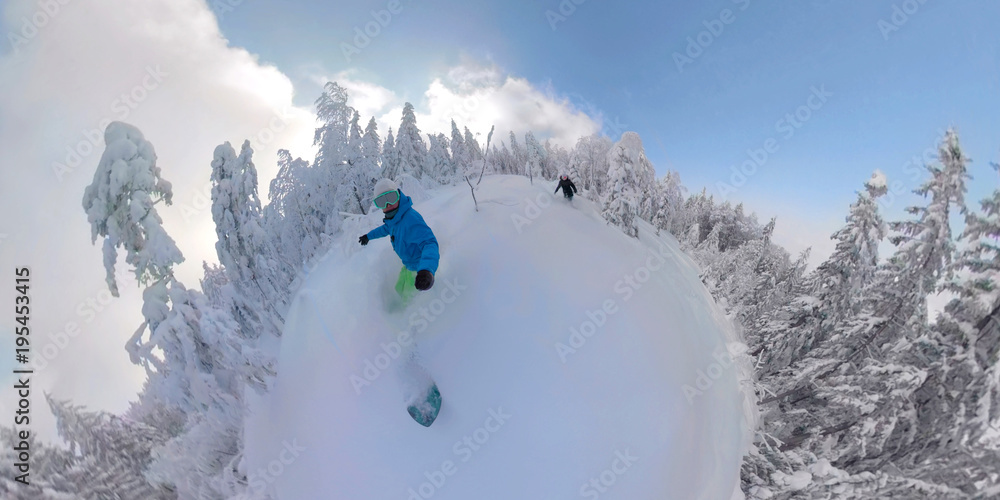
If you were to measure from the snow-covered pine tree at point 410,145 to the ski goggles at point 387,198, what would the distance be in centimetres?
897

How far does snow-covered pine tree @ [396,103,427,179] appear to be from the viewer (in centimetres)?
1346

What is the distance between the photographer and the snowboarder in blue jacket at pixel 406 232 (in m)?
4.46

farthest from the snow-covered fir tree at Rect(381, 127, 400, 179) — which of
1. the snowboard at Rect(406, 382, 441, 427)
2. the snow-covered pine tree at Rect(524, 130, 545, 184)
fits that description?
the snowboard at Rect(406, 382, 441, 427)

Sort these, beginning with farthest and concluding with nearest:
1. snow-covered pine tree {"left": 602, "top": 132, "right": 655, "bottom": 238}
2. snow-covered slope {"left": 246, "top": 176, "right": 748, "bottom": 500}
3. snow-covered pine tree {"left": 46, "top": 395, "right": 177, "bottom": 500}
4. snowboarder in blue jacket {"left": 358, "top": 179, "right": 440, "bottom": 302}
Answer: snow-covered pine tree {"left": 602, "top": 132, "right": 655, "bottom": 238}
snow-covered pine tree {"left": 46, "top": 395, "right": 177, "bottom": 500}
snowboarder in blue jacket {"left": 358, "top": 179, "right": 440, "bottom": 302}
snow-covered slope {"left": 246, "top": 176, "right": 748, "bottom": 500}

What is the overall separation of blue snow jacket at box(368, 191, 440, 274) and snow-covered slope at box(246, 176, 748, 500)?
74 centimetres

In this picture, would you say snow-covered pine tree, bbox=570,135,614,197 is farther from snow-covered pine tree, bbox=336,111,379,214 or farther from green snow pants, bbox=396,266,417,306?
green snow pants, bbox=396,266,417,306

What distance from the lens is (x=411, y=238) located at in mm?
4527

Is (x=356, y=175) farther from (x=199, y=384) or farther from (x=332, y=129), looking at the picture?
(x=199, y=384)

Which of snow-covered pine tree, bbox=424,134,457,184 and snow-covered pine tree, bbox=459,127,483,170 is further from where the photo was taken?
snow-covered pine tree, bbox=459,127,483,170

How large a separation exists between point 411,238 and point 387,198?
689 mm

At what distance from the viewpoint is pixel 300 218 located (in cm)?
1078

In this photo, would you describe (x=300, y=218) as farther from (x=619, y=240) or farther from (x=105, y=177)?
(x=619, y=240)

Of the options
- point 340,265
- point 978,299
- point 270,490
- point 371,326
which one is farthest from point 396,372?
point 978,299

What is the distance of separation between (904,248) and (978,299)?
165 centimetres
